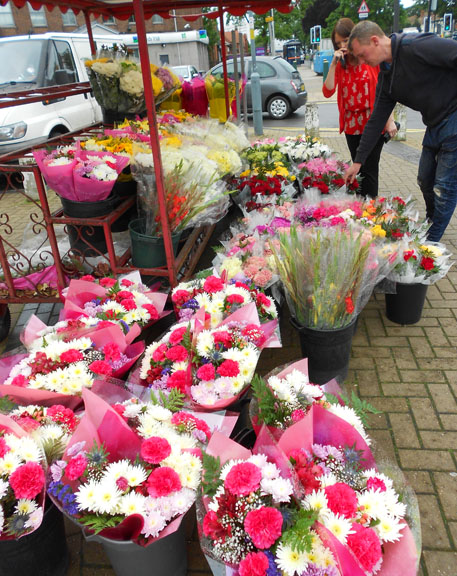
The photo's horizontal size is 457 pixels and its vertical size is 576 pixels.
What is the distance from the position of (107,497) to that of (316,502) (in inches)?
25.0

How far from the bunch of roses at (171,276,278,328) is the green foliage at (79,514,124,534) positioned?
1109mm

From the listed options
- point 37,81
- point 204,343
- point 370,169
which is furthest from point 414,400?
point 37,81

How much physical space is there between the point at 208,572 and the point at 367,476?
2.81 ft

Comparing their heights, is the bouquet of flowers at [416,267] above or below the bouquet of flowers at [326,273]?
below

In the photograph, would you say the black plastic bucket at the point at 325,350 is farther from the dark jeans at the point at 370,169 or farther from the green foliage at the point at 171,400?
the dark jeans at the point at 370,169

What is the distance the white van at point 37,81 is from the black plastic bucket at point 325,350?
5.78 m

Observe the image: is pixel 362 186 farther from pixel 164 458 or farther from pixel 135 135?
pixel 164 458

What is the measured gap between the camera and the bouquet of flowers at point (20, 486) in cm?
153

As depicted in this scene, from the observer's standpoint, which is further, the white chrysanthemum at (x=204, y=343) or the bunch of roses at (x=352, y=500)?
the white chrysanthemum at (x=204, y=343)

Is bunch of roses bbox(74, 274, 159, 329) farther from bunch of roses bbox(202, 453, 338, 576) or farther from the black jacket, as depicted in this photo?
the black jacket

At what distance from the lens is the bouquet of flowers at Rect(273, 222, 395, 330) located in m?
2.49

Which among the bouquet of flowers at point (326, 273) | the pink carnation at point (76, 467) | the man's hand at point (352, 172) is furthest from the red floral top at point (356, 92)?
the pink carnation at point (76, 467)

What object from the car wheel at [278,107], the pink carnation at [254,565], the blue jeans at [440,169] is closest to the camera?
the pink carnation at [254,565]

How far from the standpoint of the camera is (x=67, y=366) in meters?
2.23
